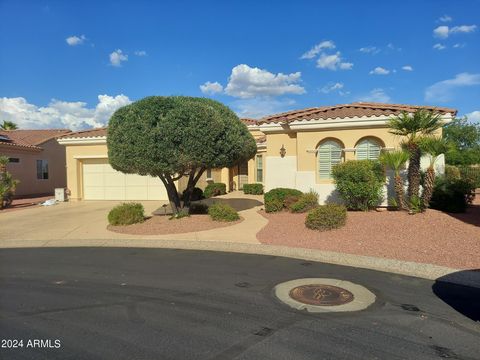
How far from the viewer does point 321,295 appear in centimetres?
566

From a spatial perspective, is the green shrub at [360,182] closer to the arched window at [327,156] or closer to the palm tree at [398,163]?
the palm tree at [398,163]

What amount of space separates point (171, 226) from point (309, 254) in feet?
16.3

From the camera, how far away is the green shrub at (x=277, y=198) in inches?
542

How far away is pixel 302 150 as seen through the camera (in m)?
15.0

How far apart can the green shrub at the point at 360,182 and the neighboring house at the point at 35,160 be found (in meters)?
21.6

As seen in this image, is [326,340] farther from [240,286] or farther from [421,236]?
[421,236]

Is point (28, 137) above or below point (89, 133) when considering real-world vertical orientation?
above

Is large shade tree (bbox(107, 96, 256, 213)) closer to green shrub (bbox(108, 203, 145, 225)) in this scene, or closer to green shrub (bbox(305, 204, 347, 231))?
green shrub (bbox(108, 203, 145, 225))

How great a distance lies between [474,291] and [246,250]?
4.65 meters

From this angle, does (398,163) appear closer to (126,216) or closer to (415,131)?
(415,131)

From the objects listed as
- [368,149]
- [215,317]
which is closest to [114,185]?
[368,149]

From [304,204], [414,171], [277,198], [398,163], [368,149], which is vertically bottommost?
[304,204]

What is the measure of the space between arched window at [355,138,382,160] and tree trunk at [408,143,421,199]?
2.64 meters

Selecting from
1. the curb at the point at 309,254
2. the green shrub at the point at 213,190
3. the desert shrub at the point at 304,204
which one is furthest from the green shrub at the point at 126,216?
the green shrub at the point at 213,190
